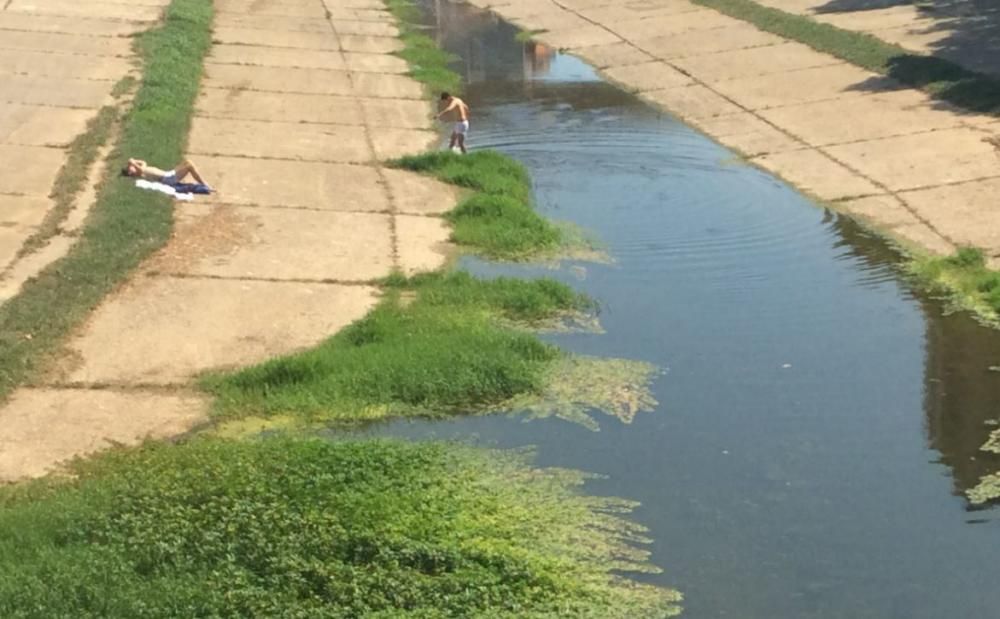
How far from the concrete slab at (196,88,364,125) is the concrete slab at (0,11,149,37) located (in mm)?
4715

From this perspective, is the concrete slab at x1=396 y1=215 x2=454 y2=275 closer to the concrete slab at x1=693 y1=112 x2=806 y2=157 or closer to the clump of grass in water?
the clump of grass in water

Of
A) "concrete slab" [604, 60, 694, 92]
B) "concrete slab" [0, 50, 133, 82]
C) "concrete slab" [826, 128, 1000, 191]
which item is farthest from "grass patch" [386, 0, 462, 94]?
"concrete slab" [826, 128, 1000, 191]

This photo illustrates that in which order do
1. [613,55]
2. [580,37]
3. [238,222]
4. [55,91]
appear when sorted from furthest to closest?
[580,37] → [613,55] → [55,91] → [238,222]

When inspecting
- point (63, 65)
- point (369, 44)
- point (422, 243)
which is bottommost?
point (422, 243)

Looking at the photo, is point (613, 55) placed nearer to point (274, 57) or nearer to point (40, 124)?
point (274, 57)

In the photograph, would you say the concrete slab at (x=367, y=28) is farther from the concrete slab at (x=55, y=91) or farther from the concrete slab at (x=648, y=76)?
the concrete slab at (x=55, y=91)

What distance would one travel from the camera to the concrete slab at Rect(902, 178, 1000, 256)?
14.5m

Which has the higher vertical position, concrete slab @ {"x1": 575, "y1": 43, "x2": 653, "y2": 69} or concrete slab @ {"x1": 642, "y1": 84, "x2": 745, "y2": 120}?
concrete slab @ {"x1": 575, "y1": 43, "x2": 653, "y2": 69}

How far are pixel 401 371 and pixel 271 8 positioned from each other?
20.8 m

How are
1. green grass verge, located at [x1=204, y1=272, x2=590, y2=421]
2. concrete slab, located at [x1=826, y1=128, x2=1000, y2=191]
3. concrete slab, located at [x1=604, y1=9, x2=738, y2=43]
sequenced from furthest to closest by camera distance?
concrete slab, located at [x1=604, y1=9, x2=738, y2=43], concrete slab, located at [x1=826, y1=128, x2=1000, y2=191], green grass verge, located at [x1=204, y1=272, x2=590, y2=421]

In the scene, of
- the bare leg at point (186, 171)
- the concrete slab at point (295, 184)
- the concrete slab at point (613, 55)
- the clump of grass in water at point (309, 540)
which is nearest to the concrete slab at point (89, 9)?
the concrete slab at point (613, 55)

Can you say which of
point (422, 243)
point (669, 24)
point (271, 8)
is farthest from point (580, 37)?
point (422, 243)

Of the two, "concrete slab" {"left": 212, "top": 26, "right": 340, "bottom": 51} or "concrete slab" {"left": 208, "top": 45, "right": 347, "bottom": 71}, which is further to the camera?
"concrete slab" {"left": 212, "top": 26, "right": 340, "bottom": 51}

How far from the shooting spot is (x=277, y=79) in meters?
23.0
